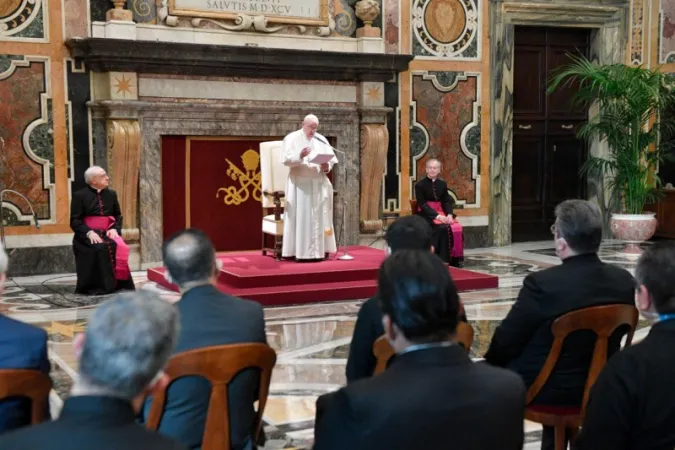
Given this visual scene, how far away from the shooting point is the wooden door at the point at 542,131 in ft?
36.8

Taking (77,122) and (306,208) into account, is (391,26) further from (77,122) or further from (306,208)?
(77,122)

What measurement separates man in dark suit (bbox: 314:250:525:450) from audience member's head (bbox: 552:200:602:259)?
1.31 meters

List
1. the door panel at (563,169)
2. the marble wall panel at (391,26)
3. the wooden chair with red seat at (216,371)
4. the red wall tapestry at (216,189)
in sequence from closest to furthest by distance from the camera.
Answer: the wooden chair with red seat at (216,371)
the red wall tapestry at (216,189)
the marble wall panel at (391,26)
the door panel at (563,169)

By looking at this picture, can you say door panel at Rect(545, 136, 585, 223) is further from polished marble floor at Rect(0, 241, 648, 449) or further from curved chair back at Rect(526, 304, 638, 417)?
curved chair back at Rect(526, 304, 638, 417)

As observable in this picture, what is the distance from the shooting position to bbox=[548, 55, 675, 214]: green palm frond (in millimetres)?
10336

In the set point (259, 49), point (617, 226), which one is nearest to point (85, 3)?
point (259, 49)

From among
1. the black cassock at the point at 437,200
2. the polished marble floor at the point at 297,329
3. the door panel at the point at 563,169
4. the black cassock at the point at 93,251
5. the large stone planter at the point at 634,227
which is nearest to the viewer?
the polished marble floor at the point at 297,329

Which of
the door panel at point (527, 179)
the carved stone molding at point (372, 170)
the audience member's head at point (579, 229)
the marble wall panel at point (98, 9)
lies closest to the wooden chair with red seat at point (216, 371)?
the audience member's head at point (579, 229)

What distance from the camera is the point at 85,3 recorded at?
873 centimetres

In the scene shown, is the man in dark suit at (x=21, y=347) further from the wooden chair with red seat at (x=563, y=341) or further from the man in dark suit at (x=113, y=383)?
the wooden chair with red seat at (x=563, y=341)

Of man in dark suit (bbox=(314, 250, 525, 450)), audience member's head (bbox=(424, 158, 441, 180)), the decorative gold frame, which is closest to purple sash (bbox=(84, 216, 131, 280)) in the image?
the decorative gold frame

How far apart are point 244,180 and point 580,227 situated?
6.77 m

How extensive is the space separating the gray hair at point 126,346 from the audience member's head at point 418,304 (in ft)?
1.65

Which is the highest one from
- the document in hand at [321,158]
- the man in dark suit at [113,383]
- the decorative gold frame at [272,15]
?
the decorative gold frame at [272,15]
